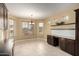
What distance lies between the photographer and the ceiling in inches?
105

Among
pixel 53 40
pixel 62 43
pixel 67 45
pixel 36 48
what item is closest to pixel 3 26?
pixel 36 48

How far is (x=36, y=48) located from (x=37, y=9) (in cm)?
113

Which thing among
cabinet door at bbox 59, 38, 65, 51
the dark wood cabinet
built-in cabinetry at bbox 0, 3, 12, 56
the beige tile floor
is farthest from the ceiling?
cabinet door at bbox 59, 38, 65, 51

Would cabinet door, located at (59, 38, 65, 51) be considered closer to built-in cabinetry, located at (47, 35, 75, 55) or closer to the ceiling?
built-in cabinetry, located at (47, 35, 75, 55)

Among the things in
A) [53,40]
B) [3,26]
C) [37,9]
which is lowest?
[53,40]

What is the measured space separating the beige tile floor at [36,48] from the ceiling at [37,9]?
0.71 metres

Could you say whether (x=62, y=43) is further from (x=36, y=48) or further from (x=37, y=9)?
(x=37, y=9)

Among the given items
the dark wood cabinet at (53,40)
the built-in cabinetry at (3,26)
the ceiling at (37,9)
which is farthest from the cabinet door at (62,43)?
the built-in cabinetry at (3,26)

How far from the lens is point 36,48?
3.28 m

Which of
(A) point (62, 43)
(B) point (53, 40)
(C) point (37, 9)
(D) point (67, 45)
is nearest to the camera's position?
(C) point (37, 9)

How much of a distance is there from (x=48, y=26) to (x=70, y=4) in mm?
780

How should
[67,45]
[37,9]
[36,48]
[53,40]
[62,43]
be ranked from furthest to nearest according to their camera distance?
[67,45] < [62,43] < [36,48] < [53,40] < [37,9]

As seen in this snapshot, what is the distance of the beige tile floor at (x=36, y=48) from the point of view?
2.97 meters

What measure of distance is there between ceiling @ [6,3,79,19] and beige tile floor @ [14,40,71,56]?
2.34 feet
